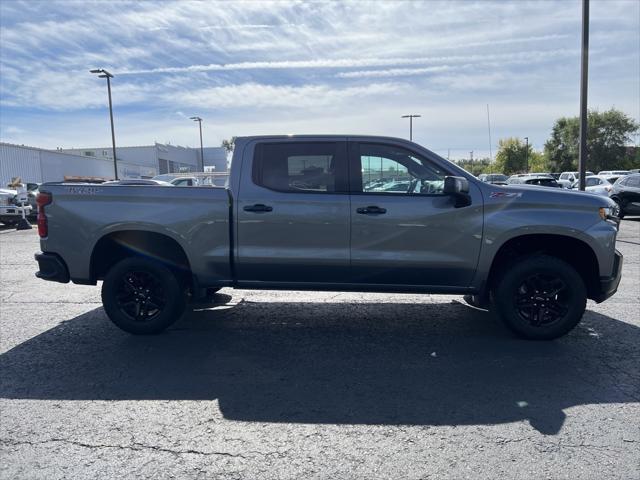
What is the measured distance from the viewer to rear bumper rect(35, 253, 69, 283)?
513cm

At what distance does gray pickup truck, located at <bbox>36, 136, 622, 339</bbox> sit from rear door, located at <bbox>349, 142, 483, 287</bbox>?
0.01 metres

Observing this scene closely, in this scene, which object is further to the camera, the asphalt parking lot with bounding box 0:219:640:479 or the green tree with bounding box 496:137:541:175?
the green tree with bounding box 496:137:541:175

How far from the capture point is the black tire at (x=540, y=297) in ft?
15.7

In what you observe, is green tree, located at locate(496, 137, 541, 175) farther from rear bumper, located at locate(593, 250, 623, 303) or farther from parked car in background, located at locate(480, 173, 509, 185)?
rear bumper, located at locate(593, 250, 623, 303)

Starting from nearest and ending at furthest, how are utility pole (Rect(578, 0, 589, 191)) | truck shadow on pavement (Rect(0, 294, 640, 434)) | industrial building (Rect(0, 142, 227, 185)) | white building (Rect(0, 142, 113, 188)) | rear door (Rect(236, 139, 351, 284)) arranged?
truck shadow on pavement (Rect(0, 294, 640, 434))
rear door (Rect(236, 139, 351, 284))
utility pole (Rect(578, 0, 589, 191))
white building (Rect(0, 142, 113, 188))
industrial building (Rect(0, 142, 227, 185))

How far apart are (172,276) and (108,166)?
50.0 meters

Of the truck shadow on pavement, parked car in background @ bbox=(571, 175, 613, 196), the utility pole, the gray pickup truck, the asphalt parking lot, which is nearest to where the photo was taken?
the asphalt parking lot

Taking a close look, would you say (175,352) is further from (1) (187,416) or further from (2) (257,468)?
(2) (257,468)

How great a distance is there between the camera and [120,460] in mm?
2930

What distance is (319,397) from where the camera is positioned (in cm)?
373

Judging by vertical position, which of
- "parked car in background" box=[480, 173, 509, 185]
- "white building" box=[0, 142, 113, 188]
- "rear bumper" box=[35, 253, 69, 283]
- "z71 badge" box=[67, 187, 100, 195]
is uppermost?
"white building" box=[0, 142, 113, 188]

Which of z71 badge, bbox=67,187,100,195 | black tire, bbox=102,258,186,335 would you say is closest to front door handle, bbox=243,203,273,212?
black tire, bbox=102,258,186,335

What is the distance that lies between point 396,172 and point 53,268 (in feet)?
12.0

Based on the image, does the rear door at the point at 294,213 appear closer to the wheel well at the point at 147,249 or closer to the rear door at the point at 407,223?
the rear door at the point at 407,223
